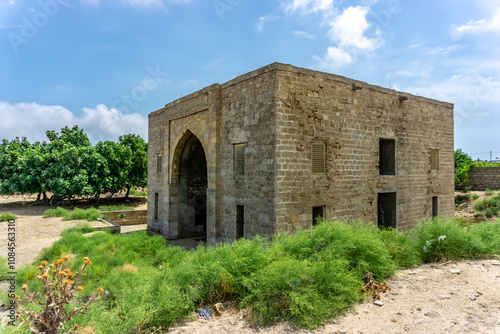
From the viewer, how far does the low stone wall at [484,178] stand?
2122cm

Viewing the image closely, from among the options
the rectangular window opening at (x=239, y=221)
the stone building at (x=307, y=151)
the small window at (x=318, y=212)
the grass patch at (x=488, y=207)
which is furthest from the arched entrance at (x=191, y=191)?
the grass patch at (x=488, y=207)

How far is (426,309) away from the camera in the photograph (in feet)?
14.9

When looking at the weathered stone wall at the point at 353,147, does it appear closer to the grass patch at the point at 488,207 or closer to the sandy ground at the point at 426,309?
the sandy ground at the point at 426,309

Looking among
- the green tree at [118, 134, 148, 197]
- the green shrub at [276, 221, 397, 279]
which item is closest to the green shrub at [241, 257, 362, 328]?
the green shrub at [276, 221, 397, 279]

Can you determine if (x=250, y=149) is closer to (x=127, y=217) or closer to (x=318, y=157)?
(x=318, y=157)

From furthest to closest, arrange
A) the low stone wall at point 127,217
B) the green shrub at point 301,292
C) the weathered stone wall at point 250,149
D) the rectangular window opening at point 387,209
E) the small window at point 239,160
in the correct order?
1. the low stone wall at point 127,217
2. the rectangular window opening at point 387,209
3. the small window at point 239,160
4. the weathered stone wall at point 250,149
5. the green shrub at point 301,292

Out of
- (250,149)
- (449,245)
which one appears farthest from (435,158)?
(250,149)

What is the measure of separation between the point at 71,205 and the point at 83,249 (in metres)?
14.5

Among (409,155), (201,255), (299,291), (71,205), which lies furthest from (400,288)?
(71,205)

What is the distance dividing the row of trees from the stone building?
31.5ft

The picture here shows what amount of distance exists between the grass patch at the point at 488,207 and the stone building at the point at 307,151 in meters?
4.40

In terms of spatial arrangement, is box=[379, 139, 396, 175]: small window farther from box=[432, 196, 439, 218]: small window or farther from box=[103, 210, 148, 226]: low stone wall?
box=[103, 210, 148, 226]: low stone wall

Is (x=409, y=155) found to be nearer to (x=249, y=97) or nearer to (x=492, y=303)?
(x=249, y=97)

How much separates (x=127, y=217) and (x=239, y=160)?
12963mm
